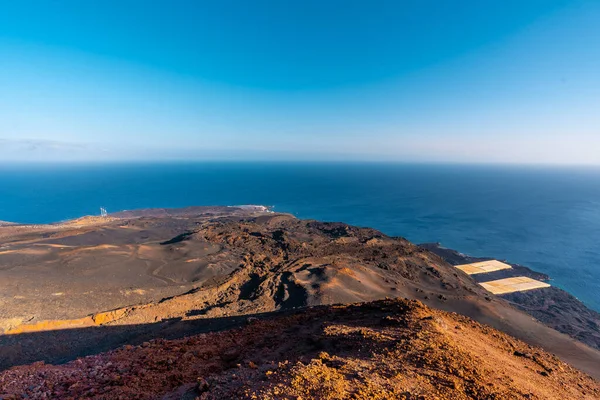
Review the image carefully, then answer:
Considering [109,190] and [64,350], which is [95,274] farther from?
[109,190]

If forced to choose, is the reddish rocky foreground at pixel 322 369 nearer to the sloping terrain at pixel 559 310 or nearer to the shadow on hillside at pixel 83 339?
the shadow on hillside at pixel 83 339

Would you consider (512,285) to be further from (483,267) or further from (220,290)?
(220,290)

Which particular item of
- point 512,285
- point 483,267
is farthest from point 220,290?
point 483,267

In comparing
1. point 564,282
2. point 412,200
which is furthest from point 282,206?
point 564,282

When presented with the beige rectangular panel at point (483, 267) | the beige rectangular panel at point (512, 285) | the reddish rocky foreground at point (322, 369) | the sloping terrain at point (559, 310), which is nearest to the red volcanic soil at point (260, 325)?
the reddish rocky foreground at point (322, 369)

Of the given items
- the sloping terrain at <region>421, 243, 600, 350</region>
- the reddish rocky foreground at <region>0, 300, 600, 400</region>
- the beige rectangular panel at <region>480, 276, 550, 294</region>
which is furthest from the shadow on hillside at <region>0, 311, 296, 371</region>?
the beige rectangular panel at <region>480, 276, 550, 294</region>

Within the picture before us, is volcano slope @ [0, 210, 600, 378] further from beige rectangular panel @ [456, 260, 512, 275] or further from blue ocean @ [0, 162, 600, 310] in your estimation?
blue ocean @ [0, 162, 600, 310]

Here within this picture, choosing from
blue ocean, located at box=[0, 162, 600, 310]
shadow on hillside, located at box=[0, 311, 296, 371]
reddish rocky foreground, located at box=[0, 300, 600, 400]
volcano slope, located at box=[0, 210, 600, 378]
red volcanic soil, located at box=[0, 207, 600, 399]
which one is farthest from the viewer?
blue ocean, located at box=[0, 162, 600, 310]
